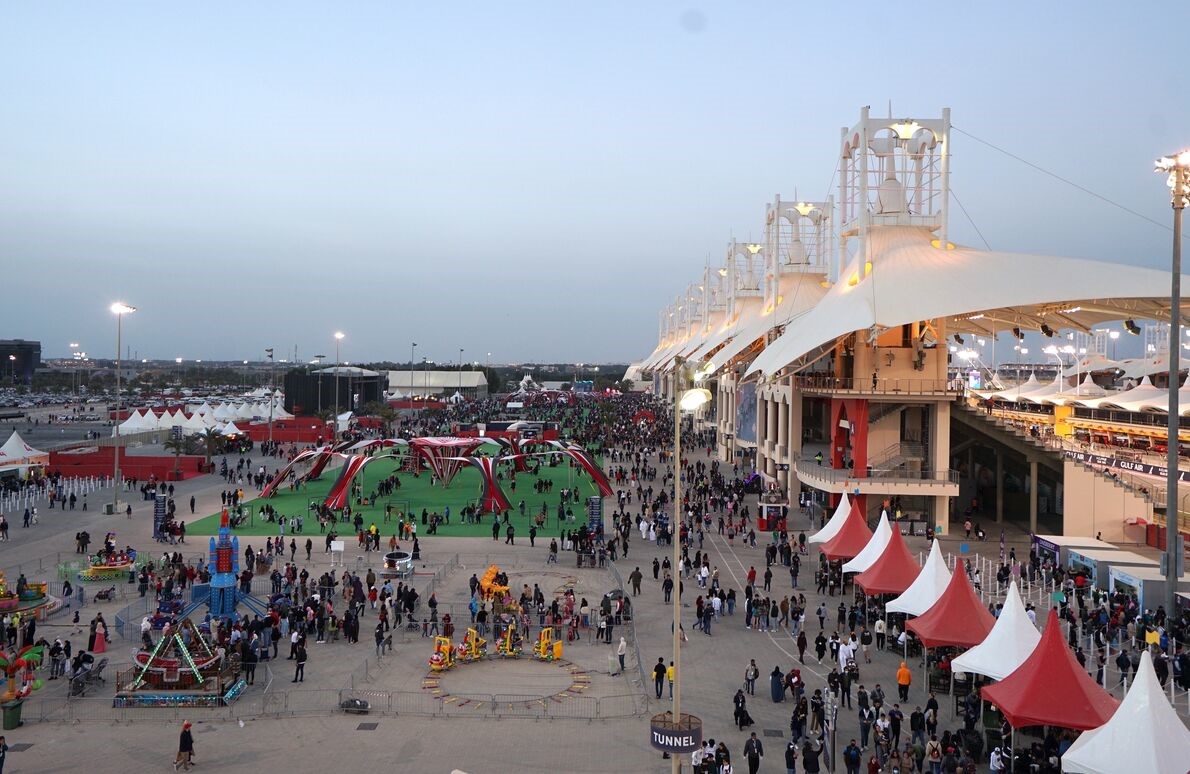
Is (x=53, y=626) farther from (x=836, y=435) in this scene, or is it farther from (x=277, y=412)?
(x=277, y=412)

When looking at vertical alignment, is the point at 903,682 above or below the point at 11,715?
above

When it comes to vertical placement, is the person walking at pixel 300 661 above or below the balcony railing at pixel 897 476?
below

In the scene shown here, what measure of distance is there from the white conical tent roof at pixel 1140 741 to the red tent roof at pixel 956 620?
5.16 metres

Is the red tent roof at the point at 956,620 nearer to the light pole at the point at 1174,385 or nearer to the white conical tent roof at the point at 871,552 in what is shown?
the light pole at the point at 1174,385

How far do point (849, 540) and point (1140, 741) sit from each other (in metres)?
14.3

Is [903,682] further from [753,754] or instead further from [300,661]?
[300,661]

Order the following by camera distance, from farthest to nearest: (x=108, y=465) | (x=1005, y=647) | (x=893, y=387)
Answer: (x=108, y=465), (x=893, y=387), (x=1005, y=647)

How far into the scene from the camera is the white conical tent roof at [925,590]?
19797mm

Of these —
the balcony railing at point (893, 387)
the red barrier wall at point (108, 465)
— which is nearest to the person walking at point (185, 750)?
the balcony railing at point (893, 387)

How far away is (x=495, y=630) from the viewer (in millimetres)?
21484

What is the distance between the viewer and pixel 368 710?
1684 cm

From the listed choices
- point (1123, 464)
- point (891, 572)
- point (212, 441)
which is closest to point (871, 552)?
point (891, 572)

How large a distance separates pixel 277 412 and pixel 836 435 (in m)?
60.1

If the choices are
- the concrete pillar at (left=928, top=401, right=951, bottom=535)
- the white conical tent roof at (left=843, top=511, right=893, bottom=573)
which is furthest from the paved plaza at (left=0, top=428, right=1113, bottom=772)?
the concrete pillar at (left=928, top=401, right=951, bottom=535)
